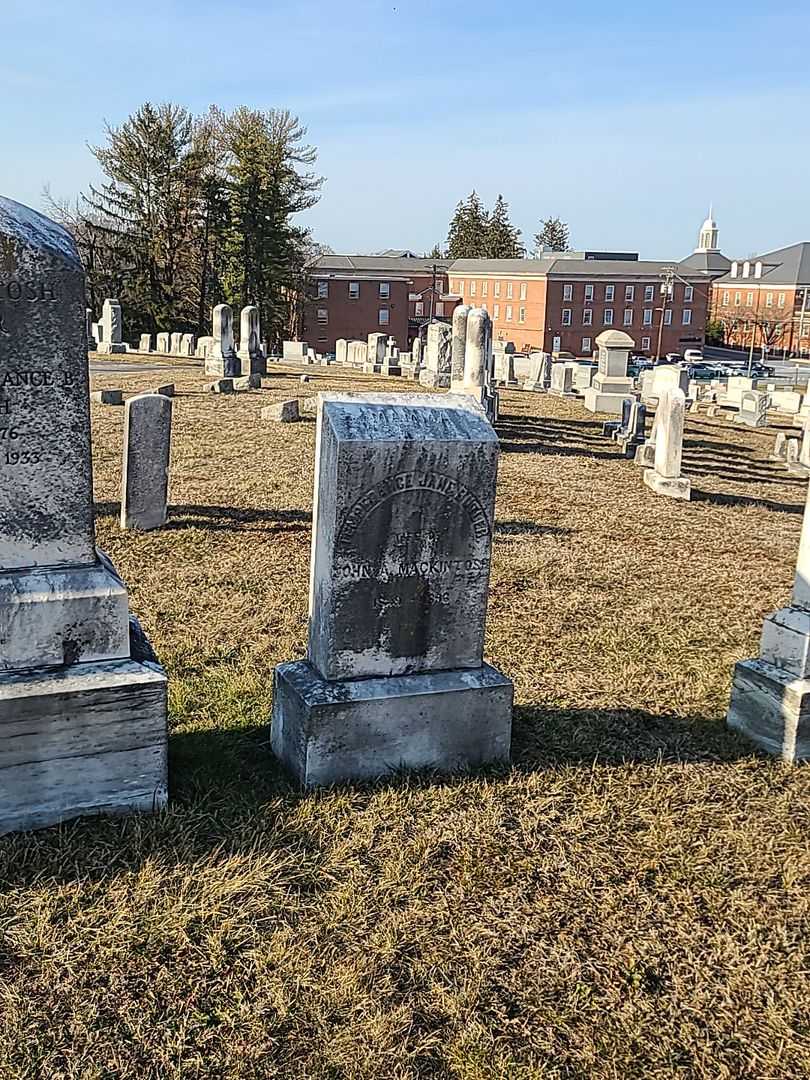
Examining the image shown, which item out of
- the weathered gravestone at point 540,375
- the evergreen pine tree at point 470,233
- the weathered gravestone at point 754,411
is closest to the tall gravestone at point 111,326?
the weathered gravestone at point 540,375

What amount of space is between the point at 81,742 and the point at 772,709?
11.2ft

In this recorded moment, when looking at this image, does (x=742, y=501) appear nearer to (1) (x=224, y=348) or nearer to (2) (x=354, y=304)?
(1) (x=224, y=348)

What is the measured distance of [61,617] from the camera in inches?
145

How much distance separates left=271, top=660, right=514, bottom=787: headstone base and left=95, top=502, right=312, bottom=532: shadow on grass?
4572 millimetres

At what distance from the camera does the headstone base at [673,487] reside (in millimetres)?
11781

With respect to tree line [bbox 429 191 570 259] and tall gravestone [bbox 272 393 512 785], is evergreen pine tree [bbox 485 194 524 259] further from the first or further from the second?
tall gravestone [bbox 272 393 512 785]

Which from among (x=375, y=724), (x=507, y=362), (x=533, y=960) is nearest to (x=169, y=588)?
(x=375, y=724)

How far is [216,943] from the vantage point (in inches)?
122

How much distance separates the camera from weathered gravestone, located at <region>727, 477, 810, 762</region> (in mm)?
4672

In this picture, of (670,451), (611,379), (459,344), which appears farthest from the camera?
(611,379)

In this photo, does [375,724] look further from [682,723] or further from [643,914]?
[682,723]

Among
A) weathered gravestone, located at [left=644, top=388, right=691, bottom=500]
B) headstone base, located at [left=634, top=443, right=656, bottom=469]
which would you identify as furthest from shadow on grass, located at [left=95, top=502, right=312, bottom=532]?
headstone base, located at [left=634, top=443, right=656, bottom=469]

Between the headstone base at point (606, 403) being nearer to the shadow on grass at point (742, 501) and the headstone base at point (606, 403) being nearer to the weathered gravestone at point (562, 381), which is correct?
the weathered gravestone at point (562, 381)

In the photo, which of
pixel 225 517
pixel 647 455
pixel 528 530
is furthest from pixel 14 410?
pixel 647 455
